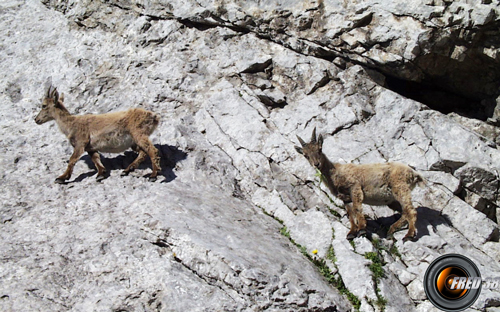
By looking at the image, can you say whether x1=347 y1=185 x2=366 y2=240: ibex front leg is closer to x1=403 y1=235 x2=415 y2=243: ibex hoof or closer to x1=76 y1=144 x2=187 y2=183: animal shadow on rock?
x1=403 y1=235 x2=415 y2=243: ibex hoof

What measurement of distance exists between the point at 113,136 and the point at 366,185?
5.76 metres

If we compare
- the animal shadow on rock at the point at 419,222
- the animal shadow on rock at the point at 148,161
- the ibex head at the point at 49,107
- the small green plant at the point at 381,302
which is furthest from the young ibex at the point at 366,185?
the ibex head at the point at 49,107

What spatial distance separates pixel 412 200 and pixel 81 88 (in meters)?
9.76

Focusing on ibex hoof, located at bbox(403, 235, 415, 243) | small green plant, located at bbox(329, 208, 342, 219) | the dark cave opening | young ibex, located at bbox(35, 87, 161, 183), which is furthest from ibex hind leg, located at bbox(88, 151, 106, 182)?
the dark cave opening

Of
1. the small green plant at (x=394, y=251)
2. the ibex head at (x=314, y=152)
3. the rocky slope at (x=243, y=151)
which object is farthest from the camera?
the ibex head at (x=314, y=152)

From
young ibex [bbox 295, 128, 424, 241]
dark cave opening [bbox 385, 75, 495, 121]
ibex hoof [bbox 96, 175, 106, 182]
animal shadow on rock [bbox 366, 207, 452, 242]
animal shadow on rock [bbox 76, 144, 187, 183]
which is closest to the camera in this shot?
young ibex [bbox 295, 128, 424, 241]

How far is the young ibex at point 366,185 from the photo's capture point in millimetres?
8820

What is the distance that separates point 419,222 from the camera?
30.1ft

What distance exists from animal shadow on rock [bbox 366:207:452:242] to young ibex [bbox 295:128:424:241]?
0.24 metres

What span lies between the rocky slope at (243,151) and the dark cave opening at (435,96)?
5 cm

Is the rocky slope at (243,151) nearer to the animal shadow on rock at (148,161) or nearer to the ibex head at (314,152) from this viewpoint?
the animal shadow on rock at (148,161)

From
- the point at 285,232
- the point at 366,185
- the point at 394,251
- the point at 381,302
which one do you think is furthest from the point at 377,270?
the point at 285,232

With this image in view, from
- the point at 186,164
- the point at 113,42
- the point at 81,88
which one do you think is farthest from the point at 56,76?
the point at 186,164

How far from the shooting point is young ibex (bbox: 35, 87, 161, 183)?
32.5 feet
